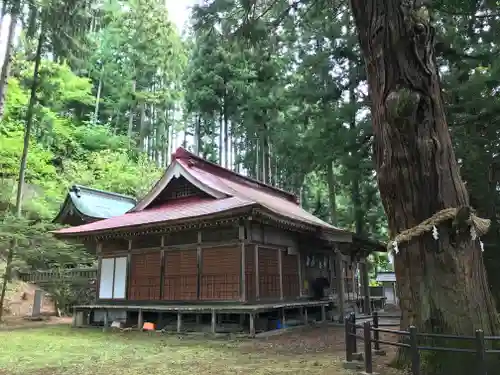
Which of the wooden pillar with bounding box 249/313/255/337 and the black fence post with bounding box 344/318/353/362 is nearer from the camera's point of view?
the black fence post with bounding box 344/318/353/362

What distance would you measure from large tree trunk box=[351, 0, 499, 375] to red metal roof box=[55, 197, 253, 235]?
15.4ft

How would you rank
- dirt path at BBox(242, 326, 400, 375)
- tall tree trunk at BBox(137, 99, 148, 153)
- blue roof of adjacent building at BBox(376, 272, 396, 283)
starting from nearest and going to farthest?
dirt path at BBox(242, 326, 400, 375)
blue roof of adjacent building at BBox(376, 272, 396, 283)
tall tree trunk at BBox(137, 99, 148, 153)

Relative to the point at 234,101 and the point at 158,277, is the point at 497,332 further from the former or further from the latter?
the point at 234,101

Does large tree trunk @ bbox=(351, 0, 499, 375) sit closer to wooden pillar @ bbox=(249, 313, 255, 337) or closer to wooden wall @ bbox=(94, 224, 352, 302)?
wooden pillar @ bbox=(249, 313, 255, 337)

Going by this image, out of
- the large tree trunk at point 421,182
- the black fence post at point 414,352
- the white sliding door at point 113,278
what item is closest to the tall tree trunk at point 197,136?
the white sliding door at point 113,278

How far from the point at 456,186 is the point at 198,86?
23.0 metres

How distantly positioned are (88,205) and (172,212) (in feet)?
30.3

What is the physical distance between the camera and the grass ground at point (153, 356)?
21.7ft

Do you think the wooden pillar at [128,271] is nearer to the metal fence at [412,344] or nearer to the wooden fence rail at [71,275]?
the wooden fence rail at [71,275]

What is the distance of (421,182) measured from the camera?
18.7ft

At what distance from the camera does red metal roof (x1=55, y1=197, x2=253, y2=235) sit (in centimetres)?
1100

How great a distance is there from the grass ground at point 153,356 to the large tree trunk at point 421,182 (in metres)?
1.72

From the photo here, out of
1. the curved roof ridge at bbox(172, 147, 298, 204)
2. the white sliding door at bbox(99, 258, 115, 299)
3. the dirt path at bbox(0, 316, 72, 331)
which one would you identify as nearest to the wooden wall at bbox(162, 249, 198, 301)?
the white sliding door at bbox(99, 258, 115, 299)

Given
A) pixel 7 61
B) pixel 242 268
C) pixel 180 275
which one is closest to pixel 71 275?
pixel 180 275
